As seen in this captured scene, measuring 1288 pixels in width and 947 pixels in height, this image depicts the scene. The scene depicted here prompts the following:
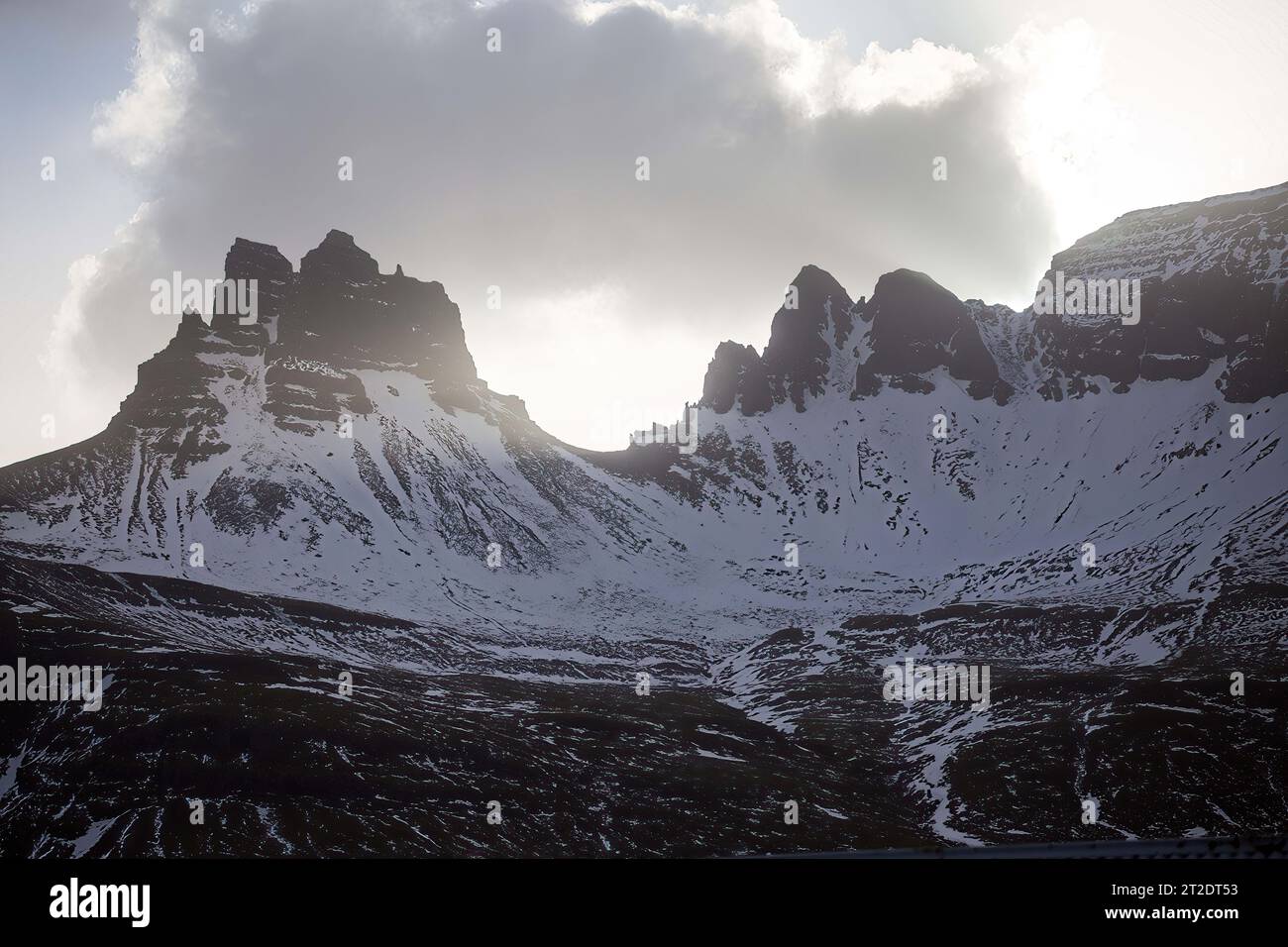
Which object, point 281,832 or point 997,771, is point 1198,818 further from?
point 281,832

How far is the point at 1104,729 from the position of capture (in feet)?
466

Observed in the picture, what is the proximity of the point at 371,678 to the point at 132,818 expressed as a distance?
54.4 metres

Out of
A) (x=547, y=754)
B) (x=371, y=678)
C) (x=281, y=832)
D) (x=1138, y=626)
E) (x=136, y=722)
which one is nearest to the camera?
(x=281, y=832)

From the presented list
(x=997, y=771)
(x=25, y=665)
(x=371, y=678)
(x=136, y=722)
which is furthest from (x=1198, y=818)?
(x=25, y=665)

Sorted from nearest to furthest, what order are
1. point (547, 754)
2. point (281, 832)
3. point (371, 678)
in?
point (281, 832), point (547, 754), point (371, 678)

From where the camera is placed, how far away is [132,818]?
11275cm
